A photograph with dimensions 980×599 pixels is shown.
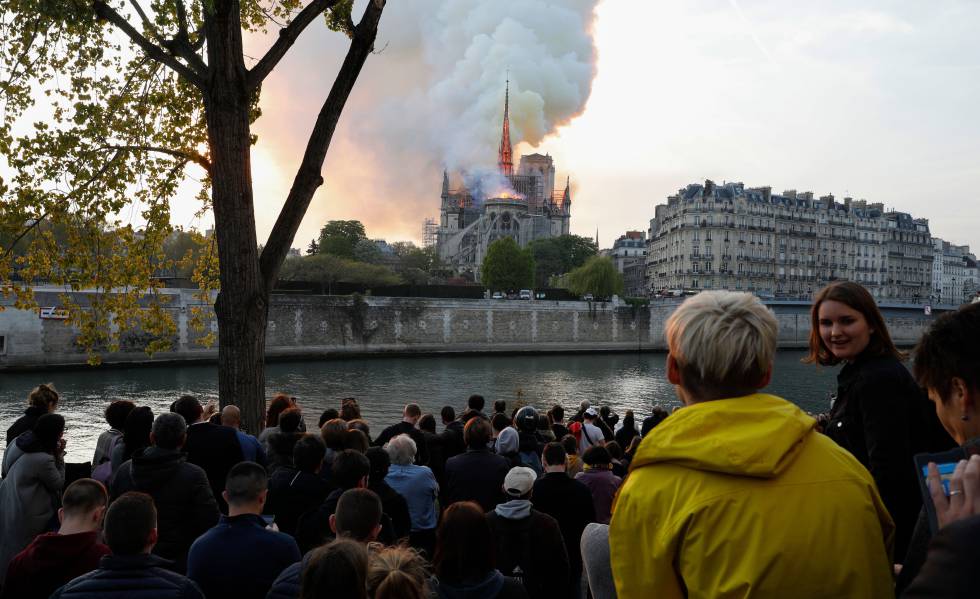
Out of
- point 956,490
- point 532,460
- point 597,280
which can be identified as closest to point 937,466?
point 956,490

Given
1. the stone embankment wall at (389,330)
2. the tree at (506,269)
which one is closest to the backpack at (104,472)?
the stone embankment wall at (389,330)

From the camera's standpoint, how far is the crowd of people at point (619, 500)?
1521mm

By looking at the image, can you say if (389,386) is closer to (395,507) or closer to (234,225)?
(234,225)

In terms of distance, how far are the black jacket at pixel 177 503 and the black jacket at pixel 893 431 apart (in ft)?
10.3

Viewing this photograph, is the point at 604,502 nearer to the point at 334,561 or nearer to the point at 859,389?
the point at 859,389

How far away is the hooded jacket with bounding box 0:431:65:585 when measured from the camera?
4.25 metres

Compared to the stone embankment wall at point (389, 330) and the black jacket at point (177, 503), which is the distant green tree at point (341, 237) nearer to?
the stone embankment wall at point (389, 330)

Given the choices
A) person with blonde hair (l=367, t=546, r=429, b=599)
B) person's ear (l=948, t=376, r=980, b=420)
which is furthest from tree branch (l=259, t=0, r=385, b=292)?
person's ear (l=948, t=376, r=980, b=420)

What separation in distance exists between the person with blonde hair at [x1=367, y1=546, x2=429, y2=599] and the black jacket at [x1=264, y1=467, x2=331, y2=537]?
1.96 metres

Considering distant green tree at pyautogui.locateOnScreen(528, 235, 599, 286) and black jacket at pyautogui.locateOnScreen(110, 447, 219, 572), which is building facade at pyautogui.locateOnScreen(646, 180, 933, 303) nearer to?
distant green tree at pyautogui.locateOnScreen(528, 235, 599, 286)

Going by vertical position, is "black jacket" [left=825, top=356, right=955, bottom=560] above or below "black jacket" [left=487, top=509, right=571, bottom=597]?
above

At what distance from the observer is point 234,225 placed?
20.9ft

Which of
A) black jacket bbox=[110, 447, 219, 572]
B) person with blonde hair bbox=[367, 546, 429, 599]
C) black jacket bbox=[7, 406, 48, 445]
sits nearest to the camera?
person with blonde hair bbox=[367, 546, 429, 599]

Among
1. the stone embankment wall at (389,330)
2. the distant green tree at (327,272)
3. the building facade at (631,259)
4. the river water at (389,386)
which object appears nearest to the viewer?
the river water at (389,386)
